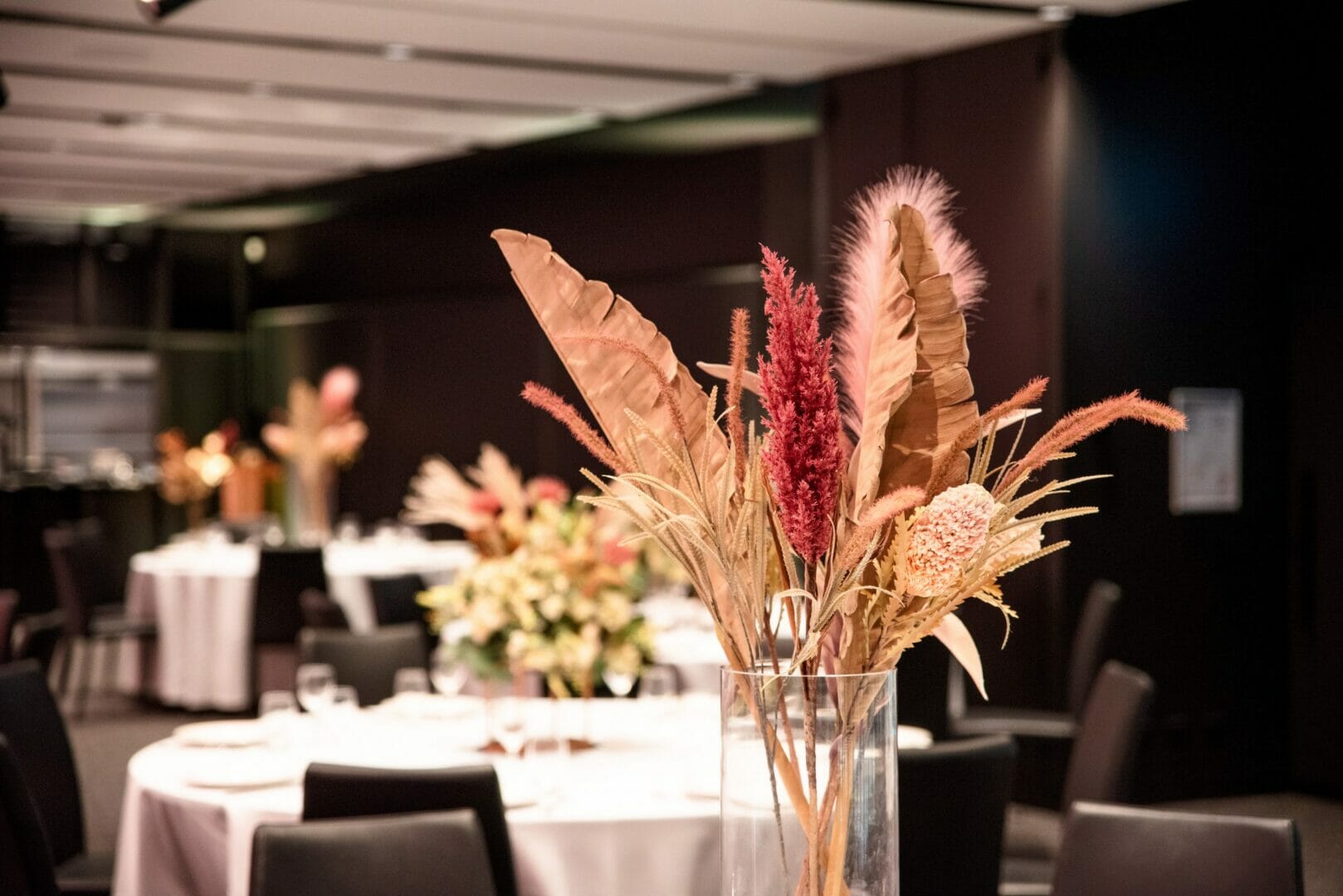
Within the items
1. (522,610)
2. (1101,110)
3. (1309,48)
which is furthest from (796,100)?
(522,610)

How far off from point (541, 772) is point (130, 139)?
24.7 ft

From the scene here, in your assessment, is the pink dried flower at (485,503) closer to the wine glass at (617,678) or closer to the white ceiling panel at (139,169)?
the wine glass at (617,678)

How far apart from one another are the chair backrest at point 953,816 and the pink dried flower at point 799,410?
1619 millimetres

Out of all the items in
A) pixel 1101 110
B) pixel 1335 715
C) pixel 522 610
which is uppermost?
pixel 1101 110

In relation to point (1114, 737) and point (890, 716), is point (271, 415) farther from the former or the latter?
point (890, 716)

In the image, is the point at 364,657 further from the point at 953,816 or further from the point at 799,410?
the point at 799,410

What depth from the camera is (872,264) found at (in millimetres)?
1780

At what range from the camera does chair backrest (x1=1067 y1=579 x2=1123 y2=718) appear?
19.6 feet

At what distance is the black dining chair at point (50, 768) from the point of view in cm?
400

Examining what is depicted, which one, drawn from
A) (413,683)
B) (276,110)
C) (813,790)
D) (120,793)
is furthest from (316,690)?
(276,110)

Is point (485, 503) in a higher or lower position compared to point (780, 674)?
higher

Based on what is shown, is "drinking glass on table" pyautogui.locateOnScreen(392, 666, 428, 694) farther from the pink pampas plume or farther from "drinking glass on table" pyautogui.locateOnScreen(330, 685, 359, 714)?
the pink pampas plume

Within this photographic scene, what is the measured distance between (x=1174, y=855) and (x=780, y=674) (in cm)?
117

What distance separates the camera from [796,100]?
8234 mm
